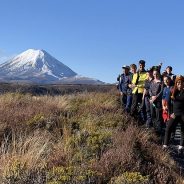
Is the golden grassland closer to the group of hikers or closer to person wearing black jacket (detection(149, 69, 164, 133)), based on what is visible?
the group of hikers

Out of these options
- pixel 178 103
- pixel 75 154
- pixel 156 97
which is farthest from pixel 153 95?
pixel 75 154

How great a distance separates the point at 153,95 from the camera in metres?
13.0

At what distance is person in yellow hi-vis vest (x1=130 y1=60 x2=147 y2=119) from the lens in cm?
1385

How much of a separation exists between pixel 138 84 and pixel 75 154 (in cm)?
691

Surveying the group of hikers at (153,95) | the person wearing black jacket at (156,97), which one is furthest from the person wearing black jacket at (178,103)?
the person wearing black jacket at (156,97)

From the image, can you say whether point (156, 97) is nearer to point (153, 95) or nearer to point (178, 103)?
point (153, 95)

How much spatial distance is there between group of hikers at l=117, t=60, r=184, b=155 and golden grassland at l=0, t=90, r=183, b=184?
3.39 feet

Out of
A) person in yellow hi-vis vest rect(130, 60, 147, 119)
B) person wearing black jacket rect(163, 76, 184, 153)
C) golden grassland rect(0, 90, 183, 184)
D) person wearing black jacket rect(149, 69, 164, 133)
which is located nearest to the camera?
golden grassland rect(0, 90, 183, 184)

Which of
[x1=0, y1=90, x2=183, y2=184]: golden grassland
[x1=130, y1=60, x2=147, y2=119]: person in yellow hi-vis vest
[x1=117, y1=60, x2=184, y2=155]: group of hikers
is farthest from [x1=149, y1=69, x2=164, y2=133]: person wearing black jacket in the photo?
[x1=0, y1=90, x2=183, y2=184]: golden grassland

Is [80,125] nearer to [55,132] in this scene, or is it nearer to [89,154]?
[55,132]

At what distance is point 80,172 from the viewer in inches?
233

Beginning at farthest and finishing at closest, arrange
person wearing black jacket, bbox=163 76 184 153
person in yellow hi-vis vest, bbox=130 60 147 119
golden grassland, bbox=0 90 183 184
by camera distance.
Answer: person in yellow hi-vis vest, bbox=130 60 147 119 < person wearing black jacket, bbox=163 76 184 153 < golden grassland, bbox=0 90 183 184

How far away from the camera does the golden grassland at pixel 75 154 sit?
5859 mm

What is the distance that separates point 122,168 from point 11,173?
1681 mm
